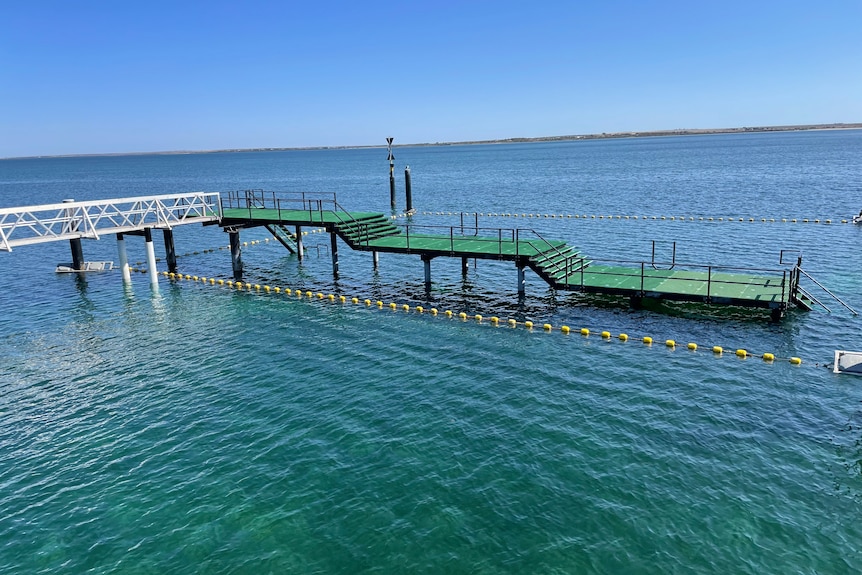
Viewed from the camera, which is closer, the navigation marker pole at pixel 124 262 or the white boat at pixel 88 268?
the navigation marker pole at pixel 124 262

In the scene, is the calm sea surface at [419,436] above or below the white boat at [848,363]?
below

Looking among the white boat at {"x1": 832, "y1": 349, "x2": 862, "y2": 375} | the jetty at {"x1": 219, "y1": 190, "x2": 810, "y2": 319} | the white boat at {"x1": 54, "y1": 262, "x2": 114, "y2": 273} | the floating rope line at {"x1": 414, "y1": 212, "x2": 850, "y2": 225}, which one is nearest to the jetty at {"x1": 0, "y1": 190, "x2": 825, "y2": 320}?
the jetty at {"x1": 219, "y1": 190, "x2": 810, "y2": 319}

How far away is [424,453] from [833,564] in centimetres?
962

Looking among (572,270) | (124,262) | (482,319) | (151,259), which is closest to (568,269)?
(572,270)

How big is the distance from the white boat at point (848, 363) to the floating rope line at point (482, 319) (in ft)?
5.29

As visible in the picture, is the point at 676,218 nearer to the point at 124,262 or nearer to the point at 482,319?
the point at 482,319

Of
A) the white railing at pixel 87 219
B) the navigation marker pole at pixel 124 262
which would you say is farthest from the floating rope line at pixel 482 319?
the white railing at pixel 87 219

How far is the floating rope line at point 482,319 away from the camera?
24000 millimetres

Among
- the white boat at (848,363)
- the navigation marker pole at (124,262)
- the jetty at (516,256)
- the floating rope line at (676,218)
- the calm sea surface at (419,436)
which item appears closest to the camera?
the calm sea surface at (419,436)

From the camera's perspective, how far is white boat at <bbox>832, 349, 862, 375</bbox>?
69.1 feet

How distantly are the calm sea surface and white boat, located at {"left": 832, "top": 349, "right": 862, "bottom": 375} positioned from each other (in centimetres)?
42

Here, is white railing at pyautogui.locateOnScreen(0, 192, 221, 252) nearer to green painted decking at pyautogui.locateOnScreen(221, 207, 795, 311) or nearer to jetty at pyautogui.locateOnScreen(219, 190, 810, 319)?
jetty at pyautogui.locateOnScreen(219, 190, 810, 319)

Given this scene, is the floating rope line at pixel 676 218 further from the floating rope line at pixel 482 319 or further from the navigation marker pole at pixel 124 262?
the navigation marker pole at pixel 124 262

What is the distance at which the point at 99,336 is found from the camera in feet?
92.5
